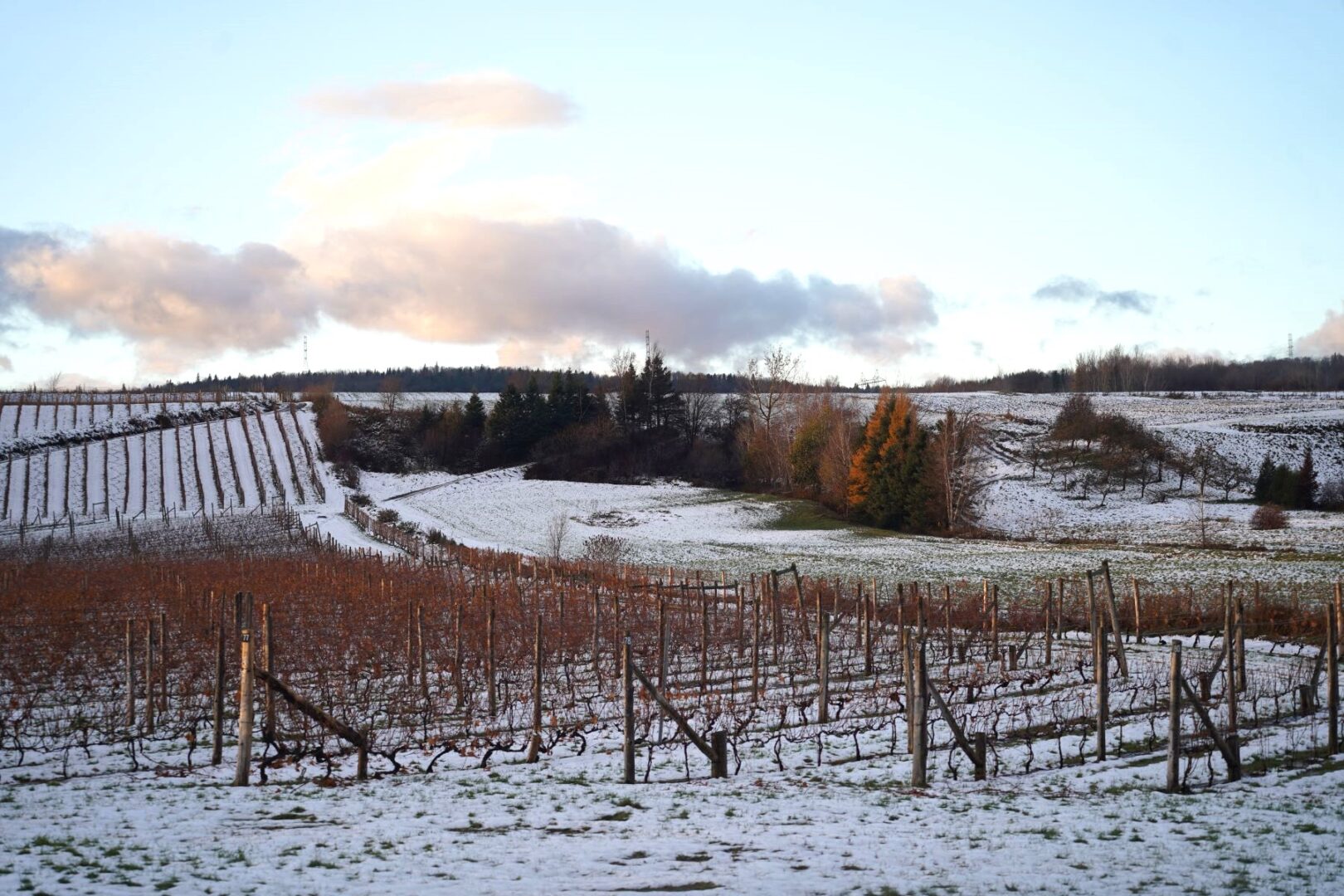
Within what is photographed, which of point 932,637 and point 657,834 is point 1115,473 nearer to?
point 932,637

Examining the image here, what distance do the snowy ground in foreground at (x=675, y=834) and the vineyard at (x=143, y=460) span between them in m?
54.9

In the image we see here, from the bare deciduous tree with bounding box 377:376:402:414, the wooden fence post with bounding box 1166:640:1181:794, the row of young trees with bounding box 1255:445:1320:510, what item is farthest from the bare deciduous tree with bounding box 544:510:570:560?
the bare deciduous tree with bounding box 377:376:402:414

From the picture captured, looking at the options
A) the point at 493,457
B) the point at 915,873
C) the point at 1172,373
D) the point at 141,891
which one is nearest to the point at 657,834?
the point at 915,873

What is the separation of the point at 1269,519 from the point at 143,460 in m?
72.3

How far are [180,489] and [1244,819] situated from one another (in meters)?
73.3

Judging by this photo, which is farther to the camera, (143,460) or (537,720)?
(143,460)

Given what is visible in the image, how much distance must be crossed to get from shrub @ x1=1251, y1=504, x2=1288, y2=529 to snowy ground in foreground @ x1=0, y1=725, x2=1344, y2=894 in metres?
42.6

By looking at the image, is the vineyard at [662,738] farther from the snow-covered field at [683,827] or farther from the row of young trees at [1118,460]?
the row of young trees at [1118,460]

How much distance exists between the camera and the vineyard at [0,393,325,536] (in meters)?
67.7

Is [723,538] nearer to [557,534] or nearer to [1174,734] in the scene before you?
[557,534]

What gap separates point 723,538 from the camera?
59.5m

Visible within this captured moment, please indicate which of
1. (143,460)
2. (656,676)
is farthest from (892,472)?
(143,460)

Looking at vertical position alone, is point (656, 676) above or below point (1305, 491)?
below

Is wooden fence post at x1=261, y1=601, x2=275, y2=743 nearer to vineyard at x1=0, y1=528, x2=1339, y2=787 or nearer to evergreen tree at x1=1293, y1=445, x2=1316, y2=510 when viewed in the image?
vineyard at x1=0, y1=528, x2=1339, y2=787
